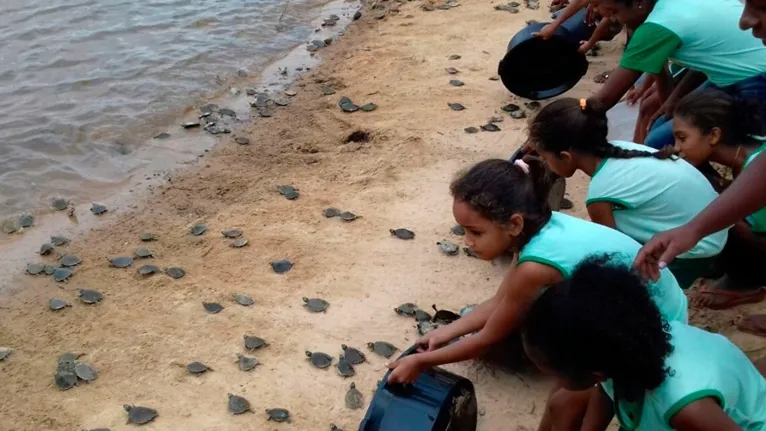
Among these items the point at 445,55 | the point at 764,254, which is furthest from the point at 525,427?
the point at 445,55

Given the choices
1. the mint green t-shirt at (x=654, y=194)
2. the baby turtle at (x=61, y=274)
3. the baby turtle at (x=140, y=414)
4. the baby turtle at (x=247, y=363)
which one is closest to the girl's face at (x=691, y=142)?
the mint green t-shirt at (x=654, y=194)

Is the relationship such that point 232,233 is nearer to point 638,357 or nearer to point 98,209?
point 98,209

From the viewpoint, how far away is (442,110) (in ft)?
19.8

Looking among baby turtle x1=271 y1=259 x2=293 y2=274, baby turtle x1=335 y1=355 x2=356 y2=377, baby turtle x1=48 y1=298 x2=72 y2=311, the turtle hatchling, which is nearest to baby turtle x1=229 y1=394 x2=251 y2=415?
baby turtle x1=335 y1=355 x2=356 y2=377

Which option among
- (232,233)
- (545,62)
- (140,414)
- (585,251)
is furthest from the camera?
(545,62)

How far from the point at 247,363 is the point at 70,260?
1.74 metres

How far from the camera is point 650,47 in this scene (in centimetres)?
345

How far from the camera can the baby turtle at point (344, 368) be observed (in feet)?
11.1

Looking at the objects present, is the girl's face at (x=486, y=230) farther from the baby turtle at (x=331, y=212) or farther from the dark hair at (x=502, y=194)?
the baby turtle at (x=331, y=212)

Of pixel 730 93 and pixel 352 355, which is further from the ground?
pixel 730 93

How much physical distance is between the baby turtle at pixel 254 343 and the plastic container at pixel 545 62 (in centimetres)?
301

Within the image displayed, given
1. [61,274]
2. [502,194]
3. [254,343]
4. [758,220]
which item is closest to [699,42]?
[758,220]

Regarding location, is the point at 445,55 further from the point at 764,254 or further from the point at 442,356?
the point at 442,356

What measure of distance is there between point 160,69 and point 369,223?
12.6ft
